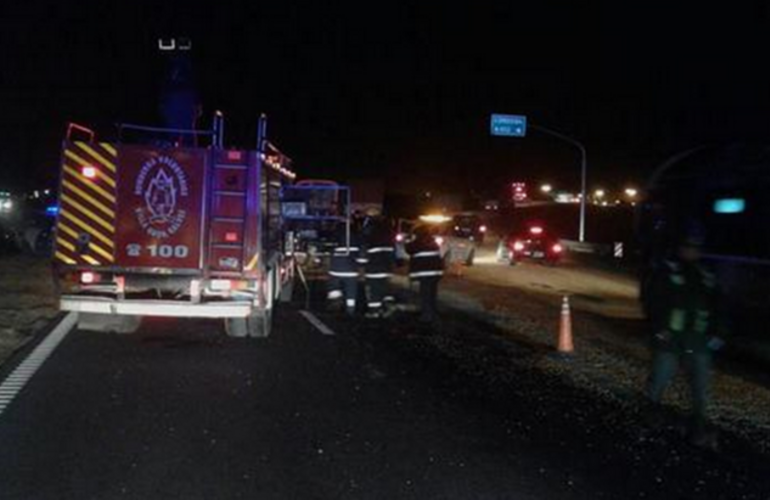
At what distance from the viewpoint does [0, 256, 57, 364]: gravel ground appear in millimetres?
14508

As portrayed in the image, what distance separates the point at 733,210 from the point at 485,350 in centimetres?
373

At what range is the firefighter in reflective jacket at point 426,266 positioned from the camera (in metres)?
16.3

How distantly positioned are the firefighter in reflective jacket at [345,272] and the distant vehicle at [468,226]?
14283mm

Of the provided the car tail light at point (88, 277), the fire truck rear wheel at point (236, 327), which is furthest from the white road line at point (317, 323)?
the car tail light at point (88, 277)

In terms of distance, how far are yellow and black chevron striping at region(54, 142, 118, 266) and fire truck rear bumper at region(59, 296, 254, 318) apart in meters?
0.50

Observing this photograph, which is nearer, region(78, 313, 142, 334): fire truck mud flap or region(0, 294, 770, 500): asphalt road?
region(0, 294, 770, 500): asphalt road

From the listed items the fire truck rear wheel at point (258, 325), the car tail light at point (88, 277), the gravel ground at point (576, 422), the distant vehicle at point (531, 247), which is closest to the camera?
the gravel ground at point (576, 422)

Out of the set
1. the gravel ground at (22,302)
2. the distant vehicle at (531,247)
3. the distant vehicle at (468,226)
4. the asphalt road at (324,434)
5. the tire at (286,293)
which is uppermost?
the distant vehicle at (468,226)

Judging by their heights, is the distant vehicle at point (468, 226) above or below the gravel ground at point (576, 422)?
above

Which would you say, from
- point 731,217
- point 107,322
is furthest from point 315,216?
point 731,217

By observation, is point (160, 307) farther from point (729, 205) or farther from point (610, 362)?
point (729, 205)

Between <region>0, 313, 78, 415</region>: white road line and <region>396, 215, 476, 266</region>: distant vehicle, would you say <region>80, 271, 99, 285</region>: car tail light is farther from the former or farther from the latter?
<region>396, 215, 476, 266</region>: distant vehicle

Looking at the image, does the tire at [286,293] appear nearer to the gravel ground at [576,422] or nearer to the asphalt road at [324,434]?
the gravel ground at [576,422]

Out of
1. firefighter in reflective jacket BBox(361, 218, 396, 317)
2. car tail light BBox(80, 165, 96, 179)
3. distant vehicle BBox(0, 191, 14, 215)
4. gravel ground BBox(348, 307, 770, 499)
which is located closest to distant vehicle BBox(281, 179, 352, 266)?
firefighter in reflective jacket BBox(361, 218, 396, 317)
